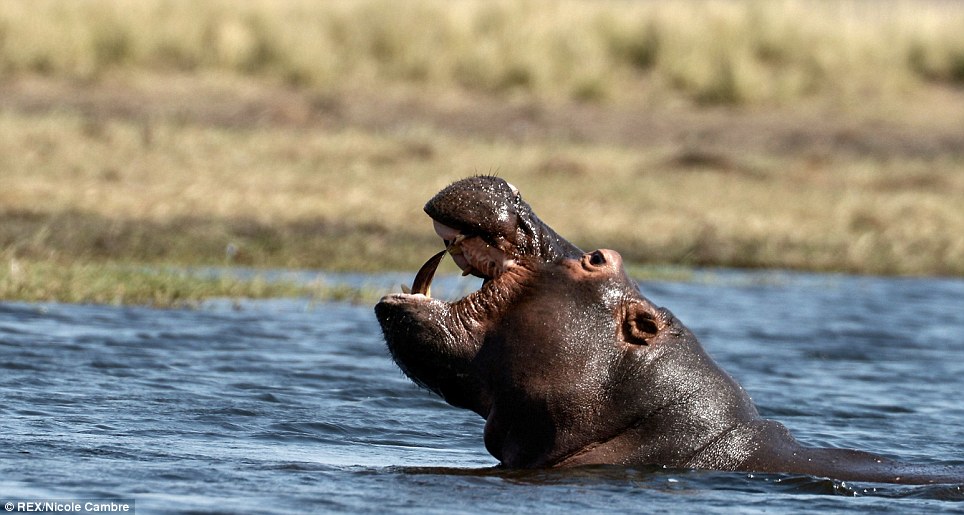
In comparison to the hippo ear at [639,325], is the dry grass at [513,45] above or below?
above

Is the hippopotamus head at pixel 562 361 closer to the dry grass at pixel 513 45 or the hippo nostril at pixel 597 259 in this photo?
the hippo nostril at pixel 597 259

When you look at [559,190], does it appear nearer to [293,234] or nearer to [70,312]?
[293,234]

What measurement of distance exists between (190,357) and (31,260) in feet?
7.71

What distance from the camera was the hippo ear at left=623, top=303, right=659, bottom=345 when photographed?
5.18 metres

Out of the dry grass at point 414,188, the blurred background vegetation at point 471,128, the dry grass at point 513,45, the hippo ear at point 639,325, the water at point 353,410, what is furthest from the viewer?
the dry grass at point 513,45

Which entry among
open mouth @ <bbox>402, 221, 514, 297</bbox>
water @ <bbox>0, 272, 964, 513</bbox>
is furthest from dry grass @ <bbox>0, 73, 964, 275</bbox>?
open mouth @ <bbox>402, 221, 514, 297</bbox>

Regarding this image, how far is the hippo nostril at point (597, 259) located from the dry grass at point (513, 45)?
50.2 feet

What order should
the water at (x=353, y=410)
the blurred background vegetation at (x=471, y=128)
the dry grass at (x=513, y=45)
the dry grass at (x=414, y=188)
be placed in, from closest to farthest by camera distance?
the water at (x=353, y=410) → the dry grass at (x=414, y=188) → the blurred background vegetation at (x=471, y=128) → the dry grass at (x=513, y=45)

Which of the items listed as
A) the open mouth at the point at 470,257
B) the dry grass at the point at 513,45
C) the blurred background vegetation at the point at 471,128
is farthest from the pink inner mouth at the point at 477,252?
the dry grass at the point at 513,45

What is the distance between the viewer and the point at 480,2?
24.0 metres

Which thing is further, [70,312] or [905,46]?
[905,46]

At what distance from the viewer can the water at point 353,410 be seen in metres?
5.05

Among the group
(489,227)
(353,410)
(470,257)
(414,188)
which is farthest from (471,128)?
(489,227)

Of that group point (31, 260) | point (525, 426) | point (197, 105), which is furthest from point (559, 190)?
point (525, 426)
